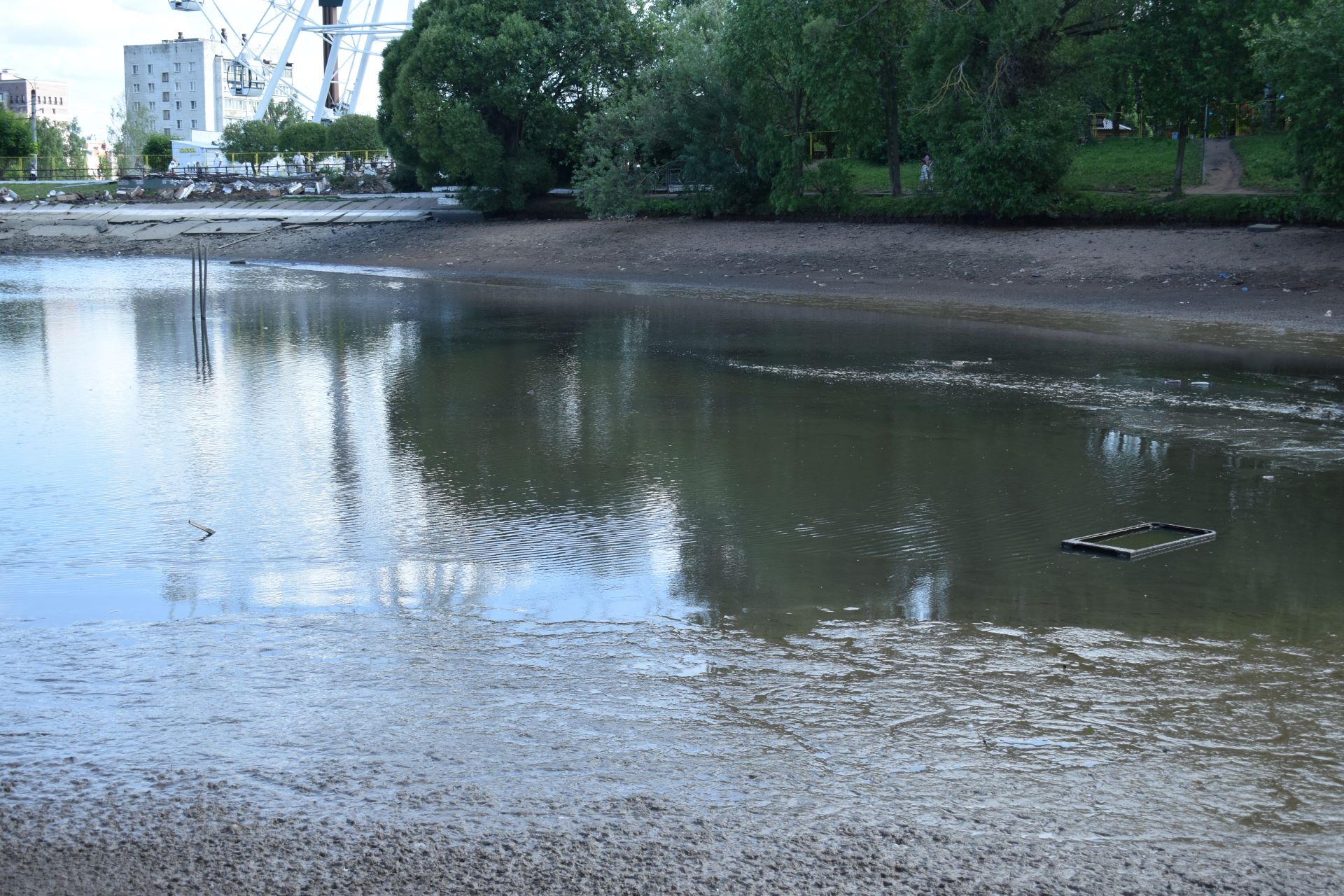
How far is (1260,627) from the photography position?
6906mm

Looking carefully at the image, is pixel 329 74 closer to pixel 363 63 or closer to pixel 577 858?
pixel 363 63

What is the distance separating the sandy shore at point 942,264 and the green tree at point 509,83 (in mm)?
2716

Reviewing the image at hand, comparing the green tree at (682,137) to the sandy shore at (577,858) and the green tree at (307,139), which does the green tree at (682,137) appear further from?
the green tree at (307,139)

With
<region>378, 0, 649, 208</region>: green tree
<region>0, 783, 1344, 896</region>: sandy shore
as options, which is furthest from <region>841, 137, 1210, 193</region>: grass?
<region>0, 783, 1344, 896</region>: sandy shore

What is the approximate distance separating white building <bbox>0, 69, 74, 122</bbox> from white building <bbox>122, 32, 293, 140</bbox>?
17.0 metres

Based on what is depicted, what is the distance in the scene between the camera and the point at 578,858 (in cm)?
427

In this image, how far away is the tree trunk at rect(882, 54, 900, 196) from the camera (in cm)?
3508

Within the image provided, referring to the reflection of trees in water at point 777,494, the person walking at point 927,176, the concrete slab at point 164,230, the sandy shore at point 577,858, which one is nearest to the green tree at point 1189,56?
the person walking at point 927,176

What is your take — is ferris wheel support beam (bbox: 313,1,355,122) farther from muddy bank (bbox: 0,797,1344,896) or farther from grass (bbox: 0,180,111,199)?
muddy bank (bbox: 0,797,1344,896)

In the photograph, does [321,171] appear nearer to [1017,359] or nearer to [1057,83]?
[1057,83]

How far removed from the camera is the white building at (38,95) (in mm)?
179625

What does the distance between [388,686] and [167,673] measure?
3.59 feet

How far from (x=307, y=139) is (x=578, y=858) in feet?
276

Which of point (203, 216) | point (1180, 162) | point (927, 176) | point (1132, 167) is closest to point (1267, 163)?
point (1180, 162)
